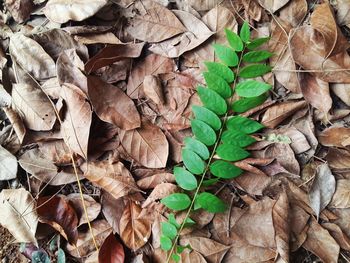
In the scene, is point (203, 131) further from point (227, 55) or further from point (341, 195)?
point (341, 195)

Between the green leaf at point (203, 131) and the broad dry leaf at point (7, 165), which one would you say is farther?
the broad dry leaf at point (7, 165)

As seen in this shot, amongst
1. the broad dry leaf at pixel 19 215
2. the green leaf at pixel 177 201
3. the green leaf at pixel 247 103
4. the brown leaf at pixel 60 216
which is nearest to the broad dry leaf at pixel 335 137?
the green leaf at pixel 247 103

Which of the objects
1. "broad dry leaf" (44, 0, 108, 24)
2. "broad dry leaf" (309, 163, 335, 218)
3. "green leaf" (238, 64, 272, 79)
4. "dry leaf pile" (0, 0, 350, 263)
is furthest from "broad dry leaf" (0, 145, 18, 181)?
"broad dry leaf" (309, 163, 335, 218)

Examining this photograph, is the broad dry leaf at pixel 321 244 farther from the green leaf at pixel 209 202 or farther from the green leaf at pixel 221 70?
the green leaf at pixel 221 70

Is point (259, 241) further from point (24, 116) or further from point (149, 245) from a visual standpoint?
point (24, 116)

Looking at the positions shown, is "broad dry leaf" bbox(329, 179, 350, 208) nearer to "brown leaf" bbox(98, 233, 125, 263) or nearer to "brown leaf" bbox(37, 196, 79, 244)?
"brown leaf" bbox(98, 233, 125, 263)

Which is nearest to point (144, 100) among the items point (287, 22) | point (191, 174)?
point (191, 174)
